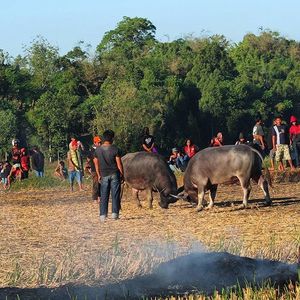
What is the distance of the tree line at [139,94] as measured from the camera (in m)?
61.6

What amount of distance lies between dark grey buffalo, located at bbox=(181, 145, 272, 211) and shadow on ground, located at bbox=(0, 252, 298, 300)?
29.6 ft

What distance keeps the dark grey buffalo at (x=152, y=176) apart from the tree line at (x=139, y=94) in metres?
35.2

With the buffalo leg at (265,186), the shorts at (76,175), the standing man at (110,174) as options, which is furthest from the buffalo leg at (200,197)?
the shorts at (76,175)

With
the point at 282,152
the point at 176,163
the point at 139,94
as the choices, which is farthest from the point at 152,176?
the point at 139,94

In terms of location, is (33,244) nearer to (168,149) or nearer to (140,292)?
(140,292)

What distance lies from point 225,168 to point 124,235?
5.24 m

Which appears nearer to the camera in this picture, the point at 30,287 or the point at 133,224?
the point at 30,287

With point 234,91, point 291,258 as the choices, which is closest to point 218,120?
point 234,91

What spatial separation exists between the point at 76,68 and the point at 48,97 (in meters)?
9.90

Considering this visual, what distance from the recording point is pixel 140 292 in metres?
9.49

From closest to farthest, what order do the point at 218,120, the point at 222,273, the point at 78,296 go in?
1. the point at 78,296
2. the point at 222,273
3. the point at 218,120

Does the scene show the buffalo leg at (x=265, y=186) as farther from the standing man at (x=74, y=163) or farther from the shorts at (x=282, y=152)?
the standing man at (x=74, y=163)

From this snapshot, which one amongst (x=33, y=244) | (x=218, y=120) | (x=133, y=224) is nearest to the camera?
(x=33, y=244)

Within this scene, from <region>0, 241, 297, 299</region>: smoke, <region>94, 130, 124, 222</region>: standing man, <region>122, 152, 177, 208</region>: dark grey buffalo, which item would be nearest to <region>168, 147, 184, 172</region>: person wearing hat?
<region>122, 152, 177, 208</region>: dark grey buffalo
